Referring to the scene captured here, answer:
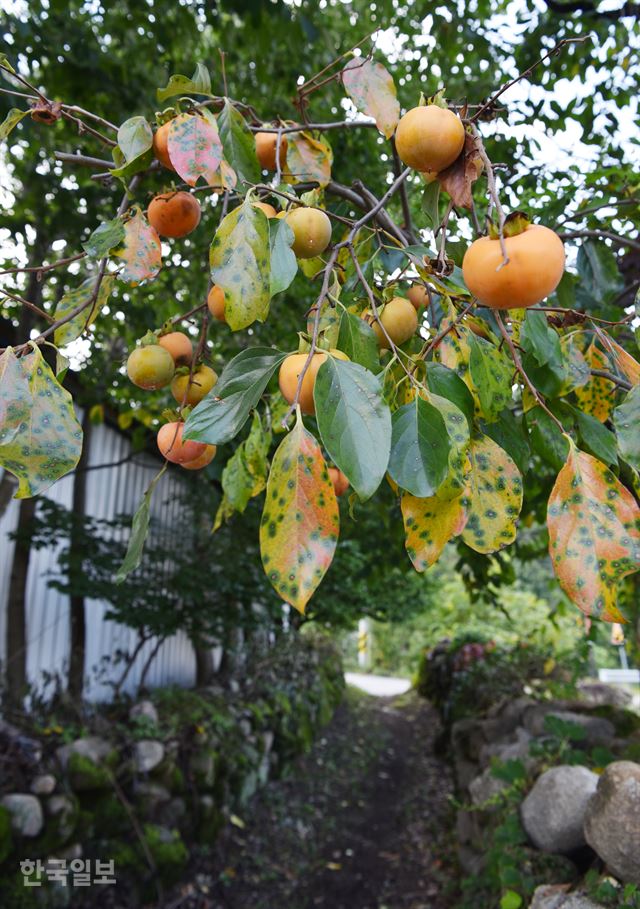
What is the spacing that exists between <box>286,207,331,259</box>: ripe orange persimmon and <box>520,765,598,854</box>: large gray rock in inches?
90.3

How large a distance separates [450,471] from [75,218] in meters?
2.89

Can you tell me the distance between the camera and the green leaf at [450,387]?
0.67 meters

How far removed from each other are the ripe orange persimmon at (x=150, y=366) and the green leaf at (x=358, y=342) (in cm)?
29

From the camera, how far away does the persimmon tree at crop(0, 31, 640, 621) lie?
0.56 m

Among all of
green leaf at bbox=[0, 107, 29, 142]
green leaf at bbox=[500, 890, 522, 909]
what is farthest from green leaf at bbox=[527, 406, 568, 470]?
green leaf at bbox=[500, 890, 522, 909]

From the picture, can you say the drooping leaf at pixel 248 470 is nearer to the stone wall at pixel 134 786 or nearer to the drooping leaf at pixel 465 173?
the drooping leaf at pixel 465 173

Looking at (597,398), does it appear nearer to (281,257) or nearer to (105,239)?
(281,257)

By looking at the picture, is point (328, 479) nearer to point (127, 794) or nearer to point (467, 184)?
point (467, 184)

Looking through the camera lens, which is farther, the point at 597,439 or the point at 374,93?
the point at 374,93

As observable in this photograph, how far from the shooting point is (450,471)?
598 millimetres

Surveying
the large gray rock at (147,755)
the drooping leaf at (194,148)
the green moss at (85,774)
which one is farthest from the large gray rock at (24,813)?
the drooping leaf at (194,148)

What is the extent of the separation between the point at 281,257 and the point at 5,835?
9.12 feet

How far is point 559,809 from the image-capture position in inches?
92.8

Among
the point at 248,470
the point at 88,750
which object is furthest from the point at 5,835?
the point at 248,470
